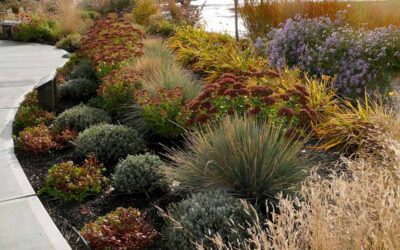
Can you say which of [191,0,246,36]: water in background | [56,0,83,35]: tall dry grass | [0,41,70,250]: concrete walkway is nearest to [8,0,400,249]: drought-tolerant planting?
[0,41,70,250]: concrete walkway

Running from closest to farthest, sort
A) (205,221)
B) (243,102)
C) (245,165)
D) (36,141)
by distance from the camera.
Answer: (205,221) < (245,165) < (243,102) < (36,141)

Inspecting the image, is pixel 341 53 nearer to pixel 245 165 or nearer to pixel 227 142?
pixel 227 142

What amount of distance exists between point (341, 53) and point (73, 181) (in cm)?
398

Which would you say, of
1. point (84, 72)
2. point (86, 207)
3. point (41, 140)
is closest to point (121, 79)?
point (41, 140)

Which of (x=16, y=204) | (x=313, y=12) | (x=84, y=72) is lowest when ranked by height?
(x=16, y=204)

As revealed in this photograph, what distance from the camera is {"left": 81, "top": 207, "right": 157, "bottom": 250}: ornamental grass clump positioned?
12.9ft

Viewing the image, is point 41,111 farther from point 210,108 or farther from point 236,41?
point 236,41

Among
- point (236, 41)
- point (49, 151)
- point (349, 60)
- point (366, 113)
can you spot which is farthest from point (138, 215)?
point (236, 41)

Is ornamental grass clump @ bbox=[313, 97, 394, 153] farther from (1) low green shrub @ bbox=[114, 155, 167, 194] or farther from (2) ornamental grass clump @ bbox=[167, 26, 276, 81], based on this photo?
(2) ornamental grass clump @ bbox=[167, 26, 276, 81]

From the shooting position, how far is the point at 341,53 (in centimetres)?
733

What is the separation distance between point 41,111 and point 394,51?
444 cm

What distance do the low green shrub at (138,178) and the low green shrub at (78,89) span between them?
3.24 metres

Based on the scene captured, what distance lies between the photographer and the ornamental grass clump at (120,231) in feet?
12.9

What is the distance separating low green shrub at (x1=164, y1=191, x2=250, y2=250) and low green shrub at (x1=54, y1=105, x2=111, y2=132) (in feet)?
8.98
